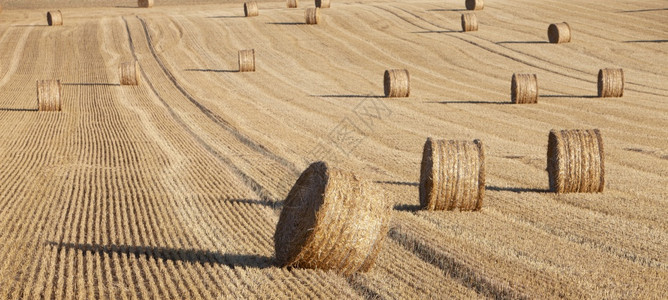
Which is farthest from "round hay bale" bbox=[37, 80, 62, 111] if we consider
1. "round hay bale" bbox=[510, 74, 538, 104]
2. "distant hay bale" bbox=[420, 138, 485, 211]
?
"distant hay bale" bbox=[420, 138, 485, 211]

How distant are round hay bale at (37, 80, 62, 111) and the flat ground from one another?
0.55 metres

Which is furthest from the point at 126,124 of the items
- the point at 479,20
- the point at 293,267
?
the point at 479,20

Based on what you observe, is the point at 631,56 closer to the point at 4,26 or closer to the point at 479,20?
the point at 479,20

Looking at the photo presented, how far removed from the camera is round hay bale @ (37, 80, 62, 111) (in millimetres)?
25398

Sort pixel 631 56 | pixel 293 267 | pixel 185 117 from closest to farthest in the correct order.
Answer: pixel 293 267, pixel 185 117, pixel 631 56

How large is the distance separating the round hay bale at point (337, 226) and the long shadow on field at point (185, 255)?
0.54 metres

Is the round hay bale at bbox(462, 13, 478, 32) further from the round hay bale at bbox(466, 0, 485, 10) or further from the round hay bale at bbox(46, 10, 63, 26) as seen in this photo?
the round hay bale at bbox(46, 10, 63, 26)

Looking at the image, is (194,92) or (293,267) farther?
(194,92)

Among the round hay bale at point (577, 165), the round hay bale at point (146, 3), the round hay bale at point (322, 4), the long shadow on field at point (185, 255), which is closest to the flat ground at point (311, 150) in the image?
the long shadow on field at point (185, 255)

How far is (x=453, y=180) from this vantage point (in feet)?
41.3

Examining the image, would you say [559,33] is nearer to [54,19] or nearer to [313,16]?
[313,16]

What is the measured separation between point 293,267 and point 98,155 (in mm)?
9651

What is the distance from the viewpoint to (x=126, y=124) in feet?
74.8

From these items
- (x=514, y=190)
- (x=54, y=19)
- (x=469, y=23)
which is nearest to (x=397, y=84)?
(x=514, y=190)
